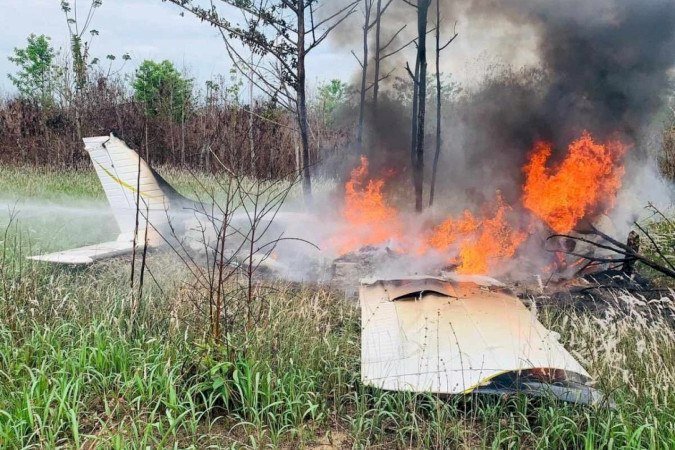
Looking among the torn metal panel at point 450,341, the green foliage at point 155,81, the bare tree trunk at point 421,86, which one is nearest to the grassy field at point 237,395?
the torn metal panel at point 450,341

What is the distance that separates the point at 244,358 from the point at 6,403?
1.78 metres

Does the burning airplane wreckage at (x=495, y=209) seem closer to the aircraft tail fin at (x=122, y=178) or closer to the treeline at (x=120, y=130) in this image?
the aircraft tail fin at (x=122, y=178)

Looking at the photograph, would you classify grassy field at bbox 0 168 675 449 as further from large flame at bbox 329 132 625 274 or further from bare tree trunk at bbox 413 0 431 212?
bare tree trunk at bbox 413 0 431 212

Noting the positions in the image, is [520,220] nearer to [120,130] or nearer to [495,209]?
[495,209]

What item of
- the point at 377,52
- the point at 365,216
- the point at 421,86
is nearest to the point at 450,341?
the point at 365,216

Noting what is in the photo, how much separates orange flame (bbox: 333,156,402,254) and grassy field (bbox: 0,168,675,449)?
5518 mm

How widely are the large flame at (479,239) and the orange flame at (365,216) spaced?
99 cm

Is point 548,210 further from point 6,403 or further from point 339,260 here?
point 6,403

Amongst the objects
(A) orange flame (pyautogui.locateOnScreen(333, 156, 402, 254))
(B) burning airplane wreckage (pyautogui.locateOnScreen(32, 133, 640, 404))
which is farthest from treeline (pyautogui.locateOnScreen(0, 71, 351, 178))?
(B) burning airplane wreckage (pyautogui.locateOnScreen(32, 133, 640, 404))

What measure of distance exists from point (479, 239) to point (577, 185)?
232 cm

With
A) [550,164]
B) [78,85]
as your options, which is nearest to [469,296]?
[550,164]

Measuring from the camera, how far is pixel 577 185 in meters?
→ 10.2

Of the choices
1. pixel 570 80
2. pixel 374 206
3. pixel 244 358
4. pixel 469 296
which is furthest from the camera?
pixel 374 206

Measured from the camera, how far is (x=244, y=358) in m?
4.53
